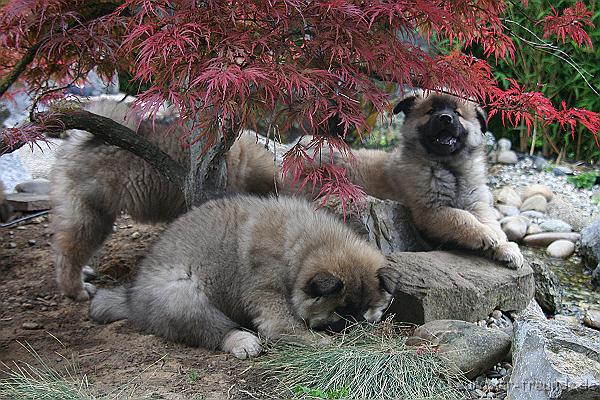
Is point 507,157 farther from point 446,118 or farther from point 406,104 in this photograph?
point 446,118

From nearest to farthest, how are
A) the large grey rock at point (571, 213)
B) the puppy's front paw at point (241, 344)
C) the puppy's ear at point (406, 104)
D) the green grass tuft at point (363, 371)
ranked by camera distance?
the green grass tuft at point (363, 371) < the puppy's front paw at point (241, 344) < the puppy's ear at point (406, 104) < the large grey rock at point (571, 213)

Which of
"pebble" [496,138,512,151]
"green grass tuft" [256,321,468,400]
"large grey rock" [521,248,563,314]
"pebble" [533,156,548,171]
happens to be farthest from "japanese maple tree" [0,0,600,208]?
"pebble" [496,138,512,151]

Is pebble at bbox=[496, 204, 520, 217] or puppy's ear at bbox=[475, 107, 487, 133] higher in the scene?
puppy's ear at bbox=[475, 107, 487, 133]

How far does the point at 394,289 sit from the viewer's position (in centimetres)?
401

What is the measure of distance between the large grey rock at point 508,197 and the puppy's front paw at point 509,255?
3024 millimetres

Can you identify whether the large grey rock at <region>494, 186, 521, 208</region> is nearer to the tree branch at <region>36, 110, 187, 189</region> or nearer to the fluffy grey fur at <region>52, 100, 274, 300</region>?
the fluffy grey fur at <region>52, 100, 274, 300</region>

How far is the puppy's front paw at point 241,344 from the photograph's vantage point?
3920 mm

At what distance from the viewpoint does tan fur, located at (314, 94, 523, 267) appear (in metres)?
5.09

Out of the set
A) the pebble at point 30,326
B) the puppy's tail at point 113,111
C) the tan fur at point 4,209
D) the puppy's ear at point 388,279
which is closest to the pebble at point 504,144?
the puppy's tail at point 113,111

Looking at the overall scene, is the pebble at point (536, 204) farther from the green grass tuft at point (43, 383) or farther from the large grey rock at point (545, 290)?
the green grass tuft at point (43, 383)

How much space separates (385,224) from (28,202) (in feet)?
11.8

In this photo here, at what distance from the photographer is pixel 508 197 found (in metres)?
7.98

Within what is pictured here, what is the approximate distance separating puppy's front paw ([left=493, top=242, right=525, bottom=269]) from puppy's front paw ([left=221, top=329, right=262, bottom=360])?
1.97 meters

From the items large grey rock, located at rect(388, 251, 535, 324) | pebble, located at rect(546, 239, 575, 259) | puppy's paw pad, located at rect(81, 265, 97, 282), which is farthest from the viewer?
pebble, located at rect(546, 239, 575, 259)
